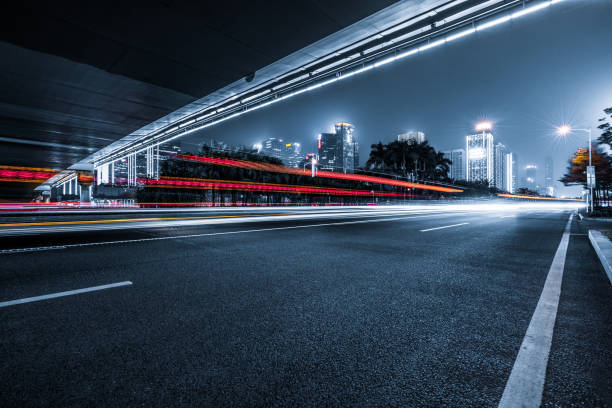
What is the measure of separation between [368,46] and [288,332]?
9.61 metres

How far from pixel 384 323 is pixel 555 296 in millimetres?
2376

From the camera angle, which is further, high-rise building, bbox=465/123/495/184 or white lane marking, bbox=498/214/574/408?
high-rise building, bbox=465/123/495/184

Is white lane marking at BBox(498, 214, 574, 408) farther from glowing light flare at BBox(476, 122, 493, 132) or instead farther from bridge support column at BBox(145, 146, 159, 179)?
glowing light flare at BBox(476, 122, 493, 132)

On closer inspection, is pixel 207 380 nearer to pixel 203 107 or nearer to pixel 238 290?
pixel 238 290

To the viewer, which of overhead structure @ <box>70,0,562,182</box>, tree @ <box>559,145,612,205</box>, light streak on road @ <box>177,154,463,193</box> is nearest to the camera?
overhead structure @ <box>70,0,562,182</box>

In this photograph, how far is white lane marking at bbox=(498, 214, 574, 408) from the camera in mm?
1578

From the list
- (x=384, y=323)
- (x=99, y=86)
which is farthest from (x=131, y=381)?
(x=99, y=86)

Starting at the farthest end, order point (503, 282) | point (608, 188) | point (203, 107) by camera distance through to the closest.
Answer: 1. point (608, 188)
2. point (203, 107)
3. point (503, 282)

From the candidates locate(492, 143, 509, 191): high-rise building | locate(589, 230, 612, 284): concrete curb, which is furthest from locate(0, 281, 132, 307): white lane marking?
locate(492, 143, 509, 191): high-rise building

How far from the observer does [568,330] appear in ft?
7.95

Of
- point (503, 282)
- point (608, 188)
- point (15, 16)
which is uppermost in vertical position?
point (15, 16)

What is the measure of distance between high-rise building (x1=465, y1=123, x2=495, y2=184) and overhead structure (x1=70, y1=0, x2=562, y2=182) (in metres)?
134

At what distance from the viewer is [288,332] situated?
2.34 metres

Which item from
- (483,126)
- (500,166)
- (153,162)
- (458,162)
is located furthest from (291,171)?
(500,166)
